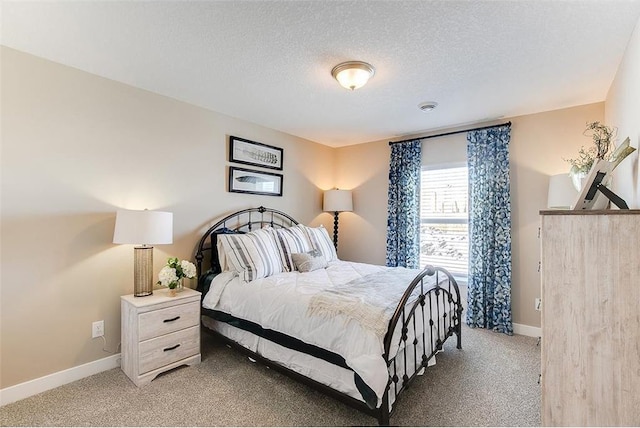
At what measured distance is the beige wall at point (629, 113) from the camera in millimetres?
1813

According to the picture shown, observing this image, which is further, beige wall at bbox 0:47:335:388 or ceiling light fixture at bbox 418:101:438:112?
ceiling light fixture at bbox 418:101:438:112

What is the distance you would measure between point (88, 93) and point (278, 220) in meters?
2.39

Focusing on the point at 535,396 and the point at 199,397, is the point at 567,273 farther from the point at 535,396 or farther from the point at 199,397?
the point at 199,397

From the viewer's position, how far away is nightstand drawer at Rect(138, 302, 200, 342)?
2326 mm

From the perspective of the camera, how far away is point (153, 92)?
286 centimetres

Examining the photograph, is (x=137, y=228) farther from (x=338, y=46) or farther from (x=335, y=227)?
(x=335, y=227)

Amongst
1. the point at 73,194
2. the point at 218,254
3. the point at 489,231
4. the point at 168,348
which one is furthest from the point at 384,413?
the point at 73,194

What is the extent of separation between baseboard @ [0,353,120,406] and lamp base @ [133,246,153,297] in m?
0.63

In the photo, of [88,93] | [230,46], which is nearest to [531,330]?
[230,46]

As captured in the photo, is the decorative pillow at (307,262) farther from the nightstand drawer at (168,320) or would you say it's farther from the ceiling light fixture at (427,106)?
the ceiling light fixture at (427,106)

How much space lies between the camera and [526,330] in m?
3.36

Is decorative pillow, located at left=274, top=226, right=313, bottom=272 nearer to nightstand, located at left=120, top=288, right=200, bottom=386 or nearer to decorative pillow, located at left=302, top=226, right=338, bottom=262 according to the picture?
decorative pillow, located at left=302, top=226, right=338, bottom=262

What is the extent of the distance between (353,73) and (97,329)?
300 cm

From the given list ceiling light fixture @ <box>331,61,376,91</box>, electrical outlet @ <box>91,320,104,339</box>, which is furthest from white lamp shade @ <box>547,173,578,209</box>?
electrical outlet @ <box>91,320,104,339</box>
